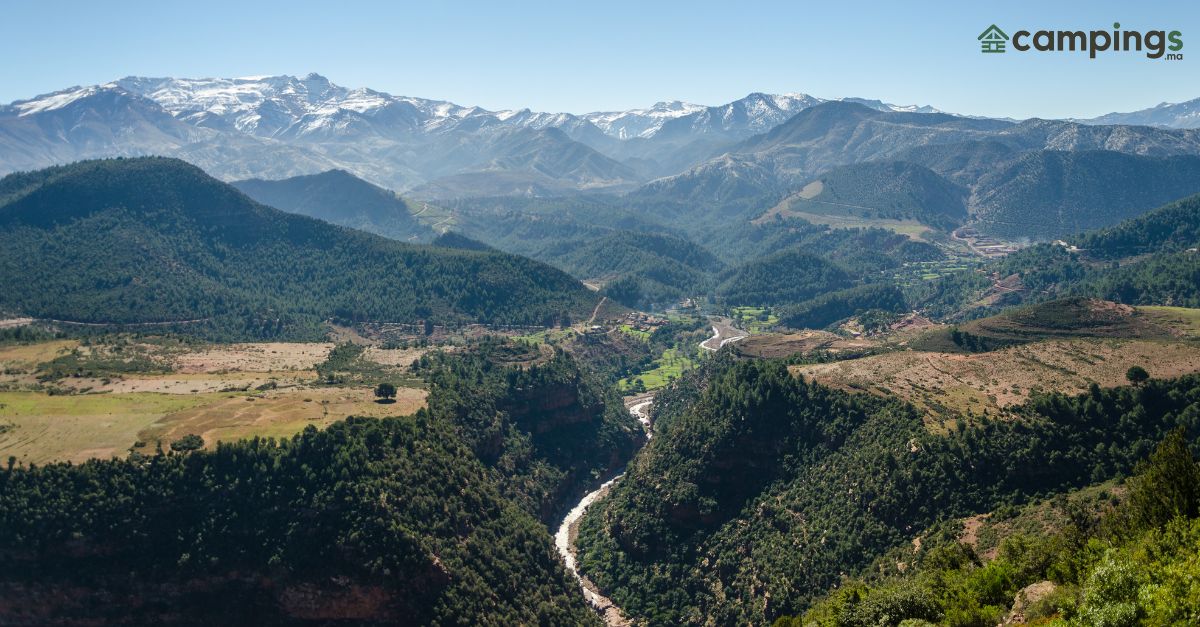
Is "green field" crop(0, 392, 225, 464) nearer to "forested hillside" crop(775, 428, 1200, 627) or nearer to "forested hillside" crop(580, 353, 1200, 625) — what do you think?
"forested hillside" crop(580, 353, 1200, 625)

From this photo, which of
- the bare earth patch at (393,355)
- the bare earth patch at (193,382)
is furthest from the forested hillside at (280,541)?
the bare earth patch at (393,355)

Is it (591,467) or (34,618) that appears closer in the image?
(34,618)

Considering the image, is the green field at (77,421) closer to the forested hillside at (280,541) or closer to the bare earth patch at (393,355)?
the forested hillside at (280,541)

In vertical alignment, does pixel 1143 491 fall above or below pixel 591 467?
above

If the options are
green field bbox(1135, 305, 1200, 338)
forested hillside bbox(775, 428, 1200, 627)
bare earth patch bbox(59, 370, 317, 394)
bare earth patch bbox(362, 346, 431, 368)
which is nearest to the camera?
forested hillside bbox(775, 428, 1200, 627)

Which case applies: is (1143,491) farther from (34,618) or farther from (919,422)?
(34,618)

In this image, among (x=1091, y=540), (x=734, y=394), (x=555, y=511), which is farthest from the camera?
(x=555, y=511)

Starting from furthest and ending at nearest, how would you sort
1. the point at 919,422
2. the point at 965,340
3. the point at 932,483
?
the point at 965,340, the point at 919,422, the point at 932,483

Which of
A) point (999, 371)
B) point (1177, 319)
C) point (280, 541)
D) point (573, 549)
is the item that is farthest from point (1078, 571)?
point (1177, 319)

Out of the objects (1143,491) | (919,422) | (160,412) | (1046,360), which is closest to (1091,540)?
(1143,491)

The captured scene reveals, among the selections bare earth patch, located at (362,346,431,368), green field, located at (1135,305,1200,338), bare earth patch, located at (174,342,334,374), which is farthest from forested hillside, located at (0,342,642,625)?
green field, located at (1135,305,1200,338)

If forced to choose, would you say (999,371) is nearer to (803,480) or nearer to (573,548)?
(803,480)
